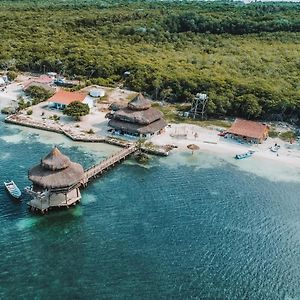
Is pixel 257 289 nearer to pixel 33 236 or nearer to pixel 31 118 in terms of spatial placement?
pixel 33 236

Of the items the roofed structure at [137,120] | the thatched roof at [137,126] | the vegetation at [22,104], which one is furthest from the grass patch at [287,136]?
the vegetation at [22,104]

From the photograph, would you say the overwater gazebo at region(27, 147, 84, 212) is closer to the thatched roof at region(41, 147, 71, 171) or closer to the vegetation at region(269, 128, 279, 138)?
the thatched roof at region(41, 147, 71, 171)

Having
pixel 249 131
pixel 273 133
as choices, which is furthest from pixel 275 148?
pixel 273 133

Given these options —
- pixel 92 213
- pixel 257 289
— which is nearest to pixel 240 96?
pixel 92 213

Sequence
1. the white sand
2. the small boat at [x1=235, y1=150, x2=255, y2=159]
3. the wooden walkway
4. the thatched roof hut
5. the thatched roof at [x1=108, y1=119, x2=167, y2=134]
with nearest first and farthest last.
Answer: the thatched roof hut → the wooden walkway → the small boat at [x1=235, y1=150, x2=255, y2=159] → the white sand → the thatched roof at [x1=108, y1=119, x2=167, y2=134]

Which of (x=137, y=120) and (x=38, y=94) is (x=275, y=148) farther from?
(x=38, y=94)

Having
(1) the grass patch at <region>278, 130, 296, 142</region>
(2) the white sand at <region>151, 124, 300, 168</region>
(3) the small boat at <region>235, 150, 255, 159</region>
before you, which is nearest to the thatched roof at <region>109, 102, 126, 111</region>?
(2) the white sand at <region>151, 124, 300, 168</region>
